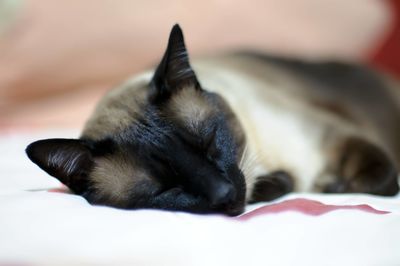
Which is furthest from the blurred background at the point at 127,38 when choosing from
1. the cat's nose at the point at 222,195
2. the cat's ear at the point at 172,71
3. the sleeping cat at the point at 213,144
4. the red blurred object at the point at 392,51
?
the cat's nose at the point at 222,195

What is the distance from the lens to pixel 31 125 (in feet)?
7.81

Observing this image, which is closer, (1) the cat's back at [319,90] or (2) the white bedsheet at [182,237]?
(2) the white bedsheet at [182,237]

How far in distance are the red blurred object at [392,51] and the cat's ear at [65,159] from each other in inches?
81.8

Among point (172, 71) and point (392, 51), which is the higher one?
point (172, 71)

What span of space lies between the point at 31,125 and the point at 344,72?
1457mm

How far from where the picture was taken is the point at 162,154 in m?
1.24

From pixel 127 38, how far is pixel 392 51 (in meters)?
1.50

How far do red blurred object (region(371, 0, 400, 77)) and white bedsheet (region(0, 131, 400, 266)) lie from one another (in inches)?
78.0

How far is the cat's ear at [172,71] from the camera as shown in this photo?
1359mm

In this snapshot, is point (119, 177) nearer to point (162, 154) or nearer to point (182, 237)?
point (162, 154)

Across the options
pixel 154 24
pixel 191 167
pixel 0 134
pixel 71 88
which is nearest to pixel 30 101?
pixel 71 88

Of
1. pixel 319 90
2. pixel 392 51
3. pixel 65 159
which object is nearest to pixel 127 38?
pixel 319 90

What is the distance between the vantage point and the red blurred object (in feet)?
9.56

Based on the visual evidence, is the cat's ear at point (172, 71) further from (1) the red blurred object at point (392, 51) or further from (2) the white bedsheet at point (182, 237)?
(1) the red blurred object at point (392, 51)
